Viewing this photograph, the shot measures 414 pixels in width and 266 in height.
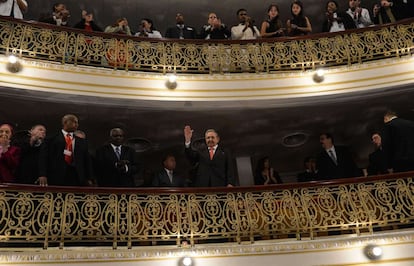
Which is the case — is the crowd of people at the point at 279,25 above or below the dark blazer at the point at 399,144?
above

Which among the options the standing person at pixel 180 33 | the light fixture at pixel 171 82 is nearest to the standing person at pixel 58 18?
the standing person at pixel 180 33

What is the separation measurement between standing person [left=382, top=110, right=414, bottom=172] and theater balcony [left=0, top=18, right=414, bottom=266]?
583mm

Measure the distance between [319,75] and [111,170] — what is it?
4.33 m

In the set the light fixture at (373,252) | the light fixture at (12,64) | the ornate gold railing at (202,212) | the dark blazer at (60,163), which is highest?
the light fixture at (12,64)

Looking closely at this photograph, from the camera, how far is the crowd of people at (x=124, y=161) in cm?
668

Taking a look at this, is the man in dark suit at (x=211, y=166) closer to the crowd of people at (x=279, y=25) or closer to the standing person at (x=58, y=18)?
the crowd of people at (x=279, y=25)

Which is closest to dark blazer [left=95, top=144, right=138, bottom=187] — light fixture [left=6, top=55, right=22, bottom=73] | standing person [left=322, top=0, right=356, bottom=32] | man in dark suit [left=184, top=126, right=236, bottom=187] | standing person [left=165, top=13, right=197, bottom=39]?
man in dark suit [left=184, top=126, right=236, bottom=187]

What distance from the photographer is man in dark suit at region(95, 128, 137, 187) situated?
7.34 m

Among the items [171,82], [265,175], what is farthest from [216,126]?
[265,175]

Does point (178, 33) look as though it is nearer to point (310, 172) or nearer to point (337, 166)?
point (310, 172)

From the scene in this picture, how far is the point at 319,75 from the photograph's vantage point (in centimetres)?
939

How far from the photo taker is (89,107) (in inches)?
353

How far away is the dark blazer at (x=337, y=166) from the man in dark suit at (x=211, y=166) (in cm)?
162

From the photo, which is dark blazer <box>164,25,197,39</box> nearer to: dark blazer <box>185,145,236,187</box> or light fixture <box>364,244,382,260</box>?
dark blazer <box>185,145,236,187</box>
